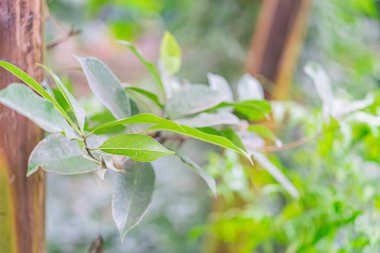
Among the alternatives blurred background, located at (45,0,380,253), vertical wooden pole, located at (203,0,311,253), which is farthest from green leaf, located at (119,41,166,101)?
vertical wooden pole, located at (203,0,311,253)

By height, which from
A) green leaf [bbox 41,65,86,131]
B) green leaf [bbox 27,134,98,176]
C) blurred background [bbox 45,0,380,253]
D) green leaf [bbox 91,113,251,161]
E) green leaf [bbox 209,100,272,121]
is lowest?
blurred background [bbox 45,0,380,253]

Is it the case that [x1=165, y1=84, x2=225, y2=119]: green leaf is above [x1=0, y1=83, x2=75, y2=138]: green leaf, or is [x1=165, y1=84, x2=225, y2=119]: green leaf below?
below

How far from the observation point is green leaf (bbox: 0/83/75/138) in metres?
0.30

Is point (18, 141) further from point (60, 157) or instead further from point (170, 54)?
point (170, 54)

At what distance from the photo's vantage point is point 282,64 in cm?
110

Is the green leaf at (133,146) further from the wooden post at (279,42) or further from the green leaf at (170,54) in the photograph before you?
the wooden post at (279,42)

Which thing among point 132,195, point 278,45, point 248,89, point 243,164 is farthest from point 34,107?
point 278,45

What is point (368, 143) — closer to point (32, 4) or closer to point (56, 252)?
point (32, 4)

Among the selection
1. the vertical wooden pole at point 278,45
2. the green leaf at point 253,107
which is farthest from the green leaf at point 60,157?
the vertical wooden pole at point 278,45

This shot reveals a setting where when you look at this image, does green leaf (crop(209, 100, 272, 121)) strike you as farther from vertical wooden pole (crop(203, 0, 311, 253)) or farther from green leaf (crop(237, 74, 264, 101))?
vertical wooden pole (crop(203, 0, 311, 253))

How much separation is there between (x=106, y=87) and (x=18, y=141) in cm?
9

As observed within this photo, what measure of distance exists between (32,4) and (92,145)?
12 centimetres

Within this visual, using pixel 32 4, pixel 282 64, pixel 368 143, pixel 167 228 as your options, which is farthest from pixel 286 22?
pixel 32 4

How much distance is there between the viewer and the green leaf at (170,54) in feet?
1.74
